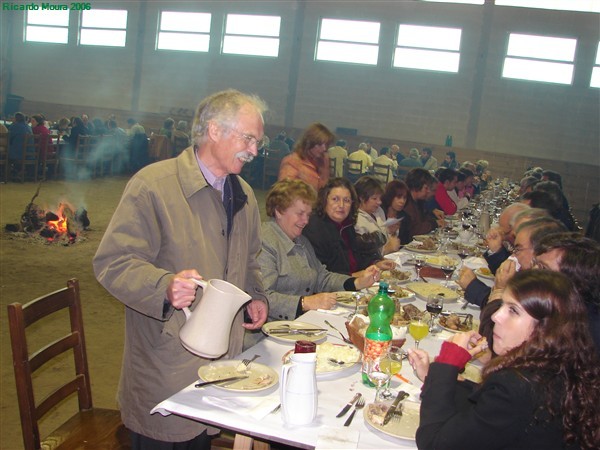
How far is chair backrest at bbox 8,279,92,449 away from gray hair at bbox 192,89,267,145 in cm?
73

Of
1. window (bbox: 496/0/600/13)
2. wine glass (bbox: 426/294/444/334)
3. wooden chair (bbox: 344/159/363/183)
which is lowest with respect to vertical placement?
wine glass (bbox: 426/294/444/334)

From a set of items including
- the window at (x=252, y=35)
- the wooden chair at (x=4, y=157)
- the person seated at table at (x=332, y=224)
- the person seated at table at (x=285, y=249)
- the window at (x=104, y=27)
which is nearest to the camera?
the person seated at table at (x=285, y=249)

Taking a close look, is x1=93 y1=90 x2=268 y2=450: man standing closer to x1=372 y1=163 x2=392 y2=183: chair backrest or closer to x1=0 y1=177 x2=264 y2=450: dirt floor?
x1=0 y1=177 x2=264 y2=450: dirt floor

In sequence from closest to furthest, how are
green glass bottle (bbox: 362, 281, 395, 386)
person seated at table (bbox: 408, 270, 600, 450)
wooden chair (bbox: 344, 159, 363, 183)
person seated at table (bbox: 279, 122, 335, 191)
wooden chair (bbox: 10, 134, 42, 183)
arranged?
1. person seated at table (bbox: 408, 270, 600, 450)
2. green glass bottle (bbox: 362, 281, 395, 386)
3. person seated at table (bbox: 279, 122, 335, 191)
4. wooden chair (bbox: 10, 134, 42, 183)
5. wooden chair (bbox: 344, 159, 363, 183)

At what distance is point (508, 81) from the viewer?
14523 millimetres

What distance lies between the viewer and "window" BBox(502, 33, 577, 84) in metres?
14.1

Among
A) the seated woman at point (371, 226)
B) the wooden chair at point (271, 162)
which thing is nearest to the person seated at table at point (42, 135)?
the wooden chair at point (271, 162)

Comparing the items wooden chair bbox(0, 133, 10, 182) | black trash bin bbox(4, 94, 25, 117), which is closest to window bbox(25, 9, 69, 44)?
black trash bin bbox(4, 94, 25, 117)

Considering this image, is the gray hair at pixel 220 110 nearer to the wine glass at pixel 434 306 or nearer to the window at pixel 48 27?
the wine glass at pixel 434 306

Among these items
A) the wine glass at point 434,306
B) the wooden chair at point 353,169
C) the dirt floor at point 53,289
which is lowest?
the dirt floor at point 53,289

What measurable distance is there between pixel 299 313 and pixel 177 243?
89cm

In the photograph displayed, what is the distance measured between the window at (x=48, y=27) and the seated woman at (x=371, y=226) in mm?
16309

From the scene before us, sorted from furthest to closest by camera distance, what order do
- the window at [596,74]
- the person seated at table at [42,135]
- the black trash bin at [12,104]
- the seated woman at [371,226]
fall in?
the black trash bin at [12,104], the window at [596,74], the person seated at table at [42,135], the seated woman at [371,226]

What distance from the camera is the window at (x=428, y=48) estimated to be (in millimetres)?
14719
